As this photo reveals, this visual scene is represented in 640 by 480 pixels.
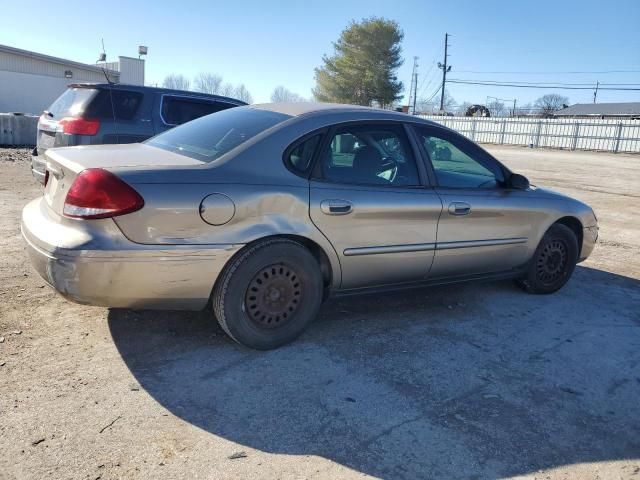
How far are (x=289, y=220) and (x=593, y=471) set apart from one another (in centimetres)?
211

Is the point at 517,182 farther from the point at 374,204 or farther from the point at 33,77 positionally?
the point at 33,77

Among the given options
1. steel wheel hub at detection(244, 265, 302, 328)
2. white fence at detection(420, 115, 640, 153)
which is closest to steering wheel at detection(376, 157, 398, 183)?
steel wheel hub at detection(244, 265, 302, 328)

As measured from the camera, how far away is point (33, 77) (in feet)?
105

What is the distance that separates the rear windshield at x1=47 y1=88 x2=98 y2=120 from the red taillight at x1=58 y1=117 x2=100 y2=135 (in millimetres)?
117

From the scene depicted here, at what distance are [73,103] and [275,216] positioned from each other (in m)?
5.02

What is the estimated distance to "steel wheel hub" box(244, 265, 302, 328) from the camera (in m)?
3.51

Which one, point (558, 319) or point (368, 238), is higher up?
point (368, 238)

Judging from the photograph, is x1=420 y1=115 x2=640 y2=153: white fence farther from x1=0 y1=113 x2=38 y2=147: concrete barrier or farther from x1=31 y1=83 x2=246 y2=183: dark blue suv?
x1=31 y1=83 x2=246 y2=183: dark blue suv

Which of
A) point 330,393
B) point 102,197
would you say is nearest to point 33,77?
point 102,197

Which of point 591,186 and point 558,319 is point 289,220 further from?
point 591,186

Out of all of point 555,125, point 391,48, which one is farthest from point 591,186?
point 391,48

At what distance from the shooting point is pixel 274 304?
3596 millimetres

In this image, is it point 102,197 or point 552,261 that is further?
point 552,261

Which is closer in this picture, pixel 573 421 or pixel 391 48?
pixel 573 421
